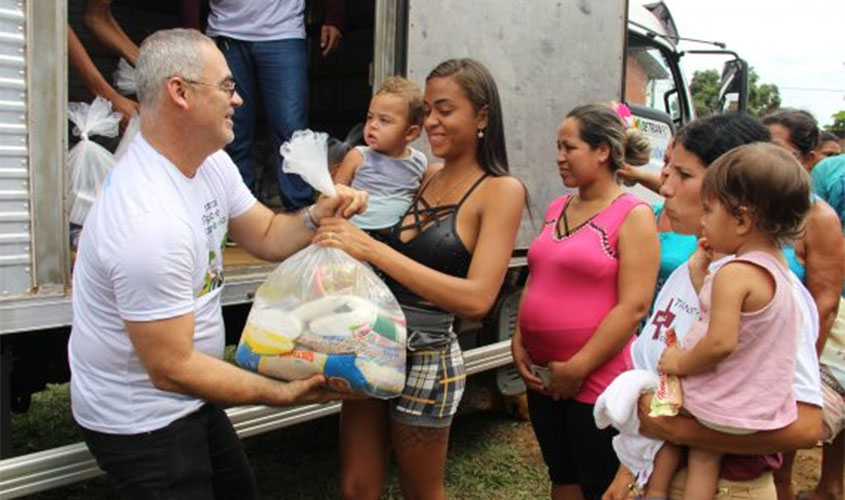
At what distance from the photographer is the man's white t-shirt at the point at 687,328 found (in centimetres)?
177

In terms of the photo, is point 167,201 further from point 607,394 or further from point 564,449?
point 564,449

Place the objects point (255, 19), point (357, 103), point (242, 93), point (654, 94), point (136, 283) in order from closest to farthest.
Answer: point (136, 283) < point (255, 19) < point (242, 93) < point (357, 103) < point (654, 94)

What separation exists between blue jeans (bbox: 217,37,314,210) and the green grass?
1.62 metres

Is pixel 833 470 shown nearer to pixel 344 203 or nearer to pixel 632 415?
pixel 632 415

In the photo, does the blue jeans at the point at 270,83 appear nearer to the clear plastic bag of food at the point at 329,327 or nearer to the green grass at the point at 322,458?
the green grass at the point at 322,458

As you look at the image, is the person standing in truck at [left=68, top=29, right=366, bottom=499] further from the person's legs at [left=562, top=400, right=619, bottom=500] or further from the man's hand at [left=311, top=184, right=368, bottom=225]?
the person's legs at [left=562, top=400, right=619, bottom=500]

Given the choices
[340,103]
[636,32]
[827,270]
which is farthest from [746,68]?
[827,270]

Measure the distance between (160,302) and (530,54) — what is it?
108 inches

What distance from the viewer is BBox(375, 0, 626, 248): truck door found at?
3.20 metres

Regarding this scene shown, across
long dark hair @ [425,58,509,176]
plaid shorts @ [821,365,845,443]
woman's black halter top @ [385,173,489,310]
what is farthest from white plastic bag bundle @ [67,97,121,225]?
plaid shorts @ [821,365,845,443]

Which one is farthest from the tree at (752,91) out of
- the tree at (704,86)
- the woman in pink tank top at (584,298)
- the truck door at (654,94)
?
the woman in pink tank top at (584,298)

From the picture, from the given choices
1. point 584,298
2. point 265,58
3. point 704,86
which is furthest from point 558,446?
point 704,86

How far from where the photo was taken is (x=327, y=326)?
1829mm

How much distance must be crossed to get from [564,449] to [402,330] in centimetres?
89
